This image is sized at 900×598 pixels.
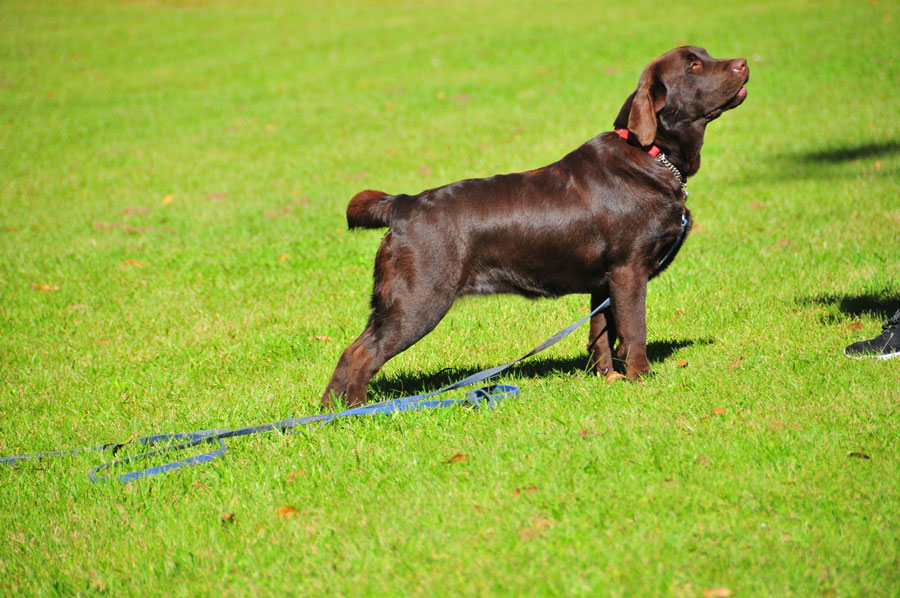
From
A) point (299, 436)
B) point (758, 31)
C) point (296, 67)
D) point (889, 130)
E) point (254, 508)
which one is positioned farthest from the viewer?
point (296, 67)

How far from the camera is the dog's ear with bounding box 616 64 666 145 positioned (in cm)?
513

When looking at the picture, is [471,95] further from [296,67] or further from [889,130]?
A: [889,130]

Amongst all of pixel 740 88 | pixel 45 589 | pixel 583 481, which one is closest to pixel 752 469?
pixel 583 481

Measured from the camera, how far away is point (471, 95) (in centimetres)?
1712

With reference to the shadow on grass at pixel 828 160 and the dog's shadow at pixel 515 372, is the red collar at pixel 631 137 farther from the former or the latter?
the shadow on grass at pixel 828 160

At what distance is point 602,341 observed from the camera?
5.78 meters

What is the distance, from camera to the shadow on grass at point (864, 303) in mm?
6363

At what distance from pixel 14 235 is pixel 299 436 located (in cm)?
793

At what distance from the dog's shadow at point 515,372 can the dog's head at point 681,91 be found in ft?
5.57

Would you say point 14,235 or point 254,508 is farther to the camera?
point 14,235

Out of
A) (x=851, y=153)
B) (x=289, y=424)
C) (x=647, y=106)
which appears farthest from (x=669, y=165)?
(x=851, y=153)

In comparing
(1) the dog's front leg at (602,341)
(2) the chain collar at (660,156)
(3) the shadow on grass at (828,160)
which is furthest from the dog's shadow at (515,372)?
(3) the shadow on grass at (828,160)

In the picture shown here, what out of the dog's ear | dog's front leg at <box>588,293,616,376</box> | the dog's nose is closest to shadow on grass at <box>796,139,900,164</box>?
the dog's nose

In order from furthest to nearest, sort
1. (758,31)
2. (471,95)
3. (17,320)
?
(758,31) → (471,95) → (17,320)
